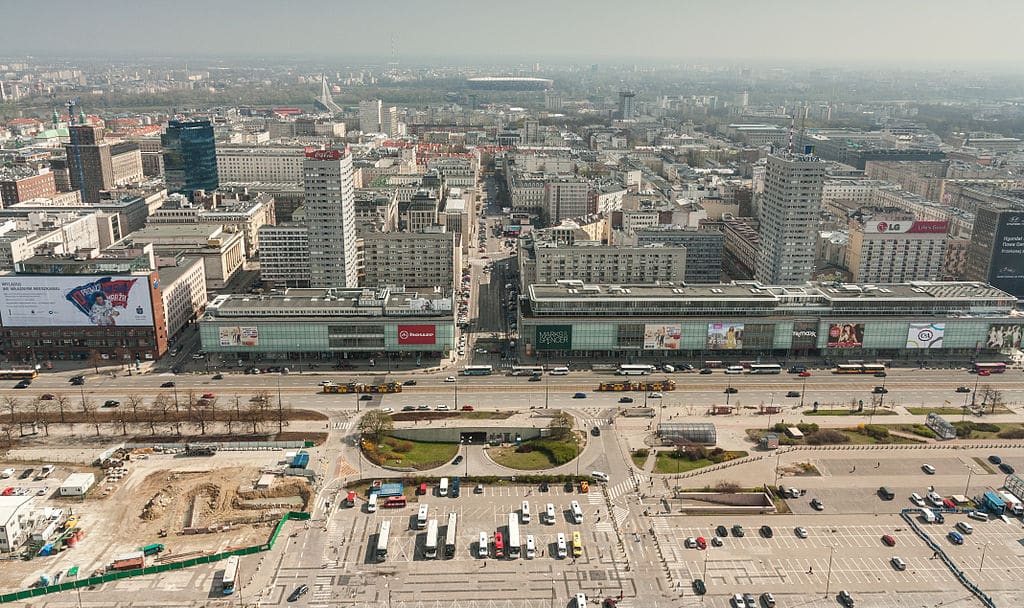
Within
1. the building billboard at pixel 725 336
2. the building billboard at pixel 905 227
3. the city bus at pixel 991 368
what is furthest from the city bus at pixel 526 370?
the building billboard at pixel 905 227

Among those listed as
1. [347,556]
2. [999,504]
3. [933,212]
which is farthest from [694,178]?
[347,556]

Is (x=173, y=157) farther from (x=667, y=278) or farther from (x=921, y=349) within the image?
(x=921, y=349)

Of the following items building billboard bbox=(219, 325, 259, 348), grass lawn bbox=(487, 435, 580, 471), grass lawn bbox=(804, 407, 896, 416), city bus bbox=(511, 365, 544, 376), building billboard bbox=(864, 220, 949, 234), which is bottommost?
grass lawn bbox=(487, 435, 580, 471)

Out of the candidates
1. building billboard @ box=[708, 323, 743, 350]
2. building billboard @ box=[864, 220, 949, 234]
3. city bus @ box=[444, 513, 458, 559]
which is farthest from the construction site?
building billboard @ box=[864, 220, 949, 234]

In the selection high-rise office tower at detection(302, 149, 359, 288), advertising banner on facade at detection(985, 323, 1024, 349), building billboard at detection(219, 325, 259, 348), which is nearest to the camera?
building billboard at detection(219, 325, 259, 348)

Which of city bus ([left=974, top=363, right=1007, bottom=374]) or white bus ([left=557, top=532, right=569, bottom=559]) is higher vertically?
city bus ([left=974, top=363, right=1007, bottom=374])

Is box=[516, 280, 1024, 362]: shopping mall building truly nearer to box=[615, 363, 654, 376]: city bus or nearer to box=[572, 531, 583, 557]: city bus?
box=[615, 363, 654, 376]: city bus
